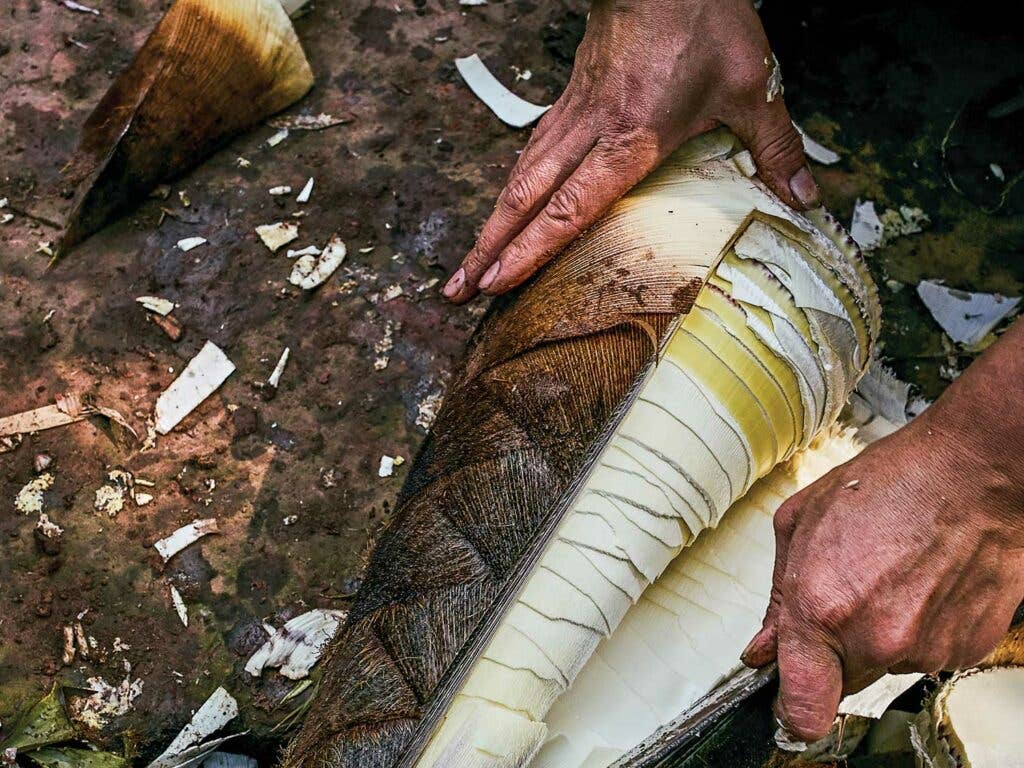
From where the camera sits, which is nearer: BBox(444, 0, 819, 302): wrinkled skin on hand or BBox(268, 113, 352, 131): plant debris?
BBox(444, 0, 819, 302): wrinkled skin on hand

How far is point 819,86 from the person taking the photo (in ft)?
10.3

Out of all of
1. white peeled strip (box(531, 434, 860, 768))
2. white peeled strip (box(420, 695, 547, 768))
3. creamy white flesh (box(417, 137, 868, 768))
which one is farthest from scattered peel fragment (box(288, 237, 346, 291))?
white peeled strip (box(420, 695, 547, 768))

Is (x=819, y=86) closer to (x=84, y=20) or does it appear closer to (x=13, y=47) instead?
→ (x=84, y=20)

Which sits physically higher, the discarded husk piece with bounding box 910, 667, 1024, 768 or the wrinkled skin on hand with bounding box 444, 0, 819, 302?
the wrinkled skin on hand with bounding box 444, 0, 819, 302

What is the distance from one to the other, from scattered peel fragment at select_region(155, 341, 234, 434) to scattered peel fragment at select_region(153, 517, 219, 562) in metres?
0.28

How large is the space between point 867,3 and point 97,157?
2.62 m

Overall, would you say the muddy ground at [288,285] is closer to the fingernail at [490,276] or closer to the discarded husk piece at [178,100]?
the discarded husk piece at [178,100]

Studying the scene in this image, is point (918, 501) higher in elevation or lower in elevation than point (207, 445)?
higher

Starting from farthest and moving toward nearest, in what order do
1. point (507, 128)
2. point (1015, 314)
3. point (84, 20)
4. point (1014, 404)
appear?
1. point (84, 20)
2. point (507, 128)
3. point (1015, 314)
4. point (1014, 404)

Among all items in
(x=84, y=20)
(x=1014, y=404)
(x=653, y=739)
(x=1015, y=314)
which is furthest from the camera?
(x=84, y=20)

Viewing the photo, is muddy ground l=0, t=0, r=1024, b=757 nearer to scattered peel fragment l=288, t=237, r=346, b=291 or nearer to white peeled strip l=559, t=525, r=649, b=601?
scattered peel fragment l=288, t=237, r=346, b=291

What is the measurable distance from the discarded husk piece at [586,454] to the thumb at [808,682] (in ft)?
0.98

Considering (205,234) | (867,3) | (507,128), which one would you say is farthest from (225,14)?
(867,3)

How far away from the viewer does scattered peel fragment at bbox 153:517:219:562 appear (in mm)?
2287
